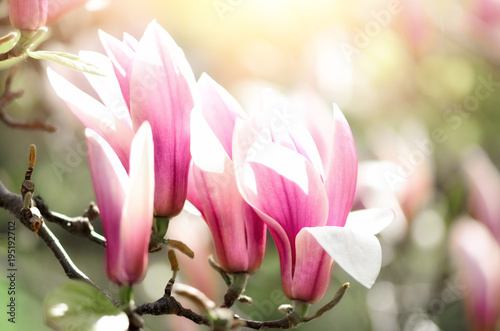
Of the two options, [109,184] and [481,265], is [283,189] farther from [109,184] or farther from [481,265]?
[481,265]

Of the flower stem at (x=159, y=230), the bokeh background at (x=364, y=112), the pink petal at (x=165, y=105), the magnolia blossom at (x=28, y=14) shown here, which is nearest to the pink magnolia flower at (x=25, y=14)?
the magnolia blossom at (x=28, y=14)

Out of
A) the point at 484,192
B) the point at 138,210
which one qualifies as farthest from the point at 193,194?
the point at 484,192

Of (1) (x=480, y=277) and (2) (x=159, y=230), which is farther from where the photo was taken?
(1) (x=480, y=277)

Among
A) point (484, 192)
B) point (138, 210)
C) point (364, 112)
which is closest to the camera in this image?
point (138, 210)

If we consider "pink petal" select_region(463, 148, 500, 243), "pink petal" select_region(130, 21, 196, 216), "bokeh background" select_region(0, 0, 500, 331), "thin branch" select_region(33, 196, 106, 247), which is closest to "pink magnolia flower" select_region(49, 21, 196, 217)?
"pink petal" select_region(130, 21, 196, 216)

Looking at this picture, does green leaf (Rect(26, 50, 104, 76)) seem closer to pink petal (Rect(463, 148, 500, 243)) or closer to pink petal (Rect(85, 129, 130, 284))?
pink petal (Rect(85, 129, 130, 284))

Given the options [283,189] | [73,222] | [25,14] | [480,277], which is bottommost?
[480,277]

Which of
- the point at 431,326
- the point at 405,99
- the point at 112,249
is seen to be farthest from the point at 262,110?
the point at 405,99
